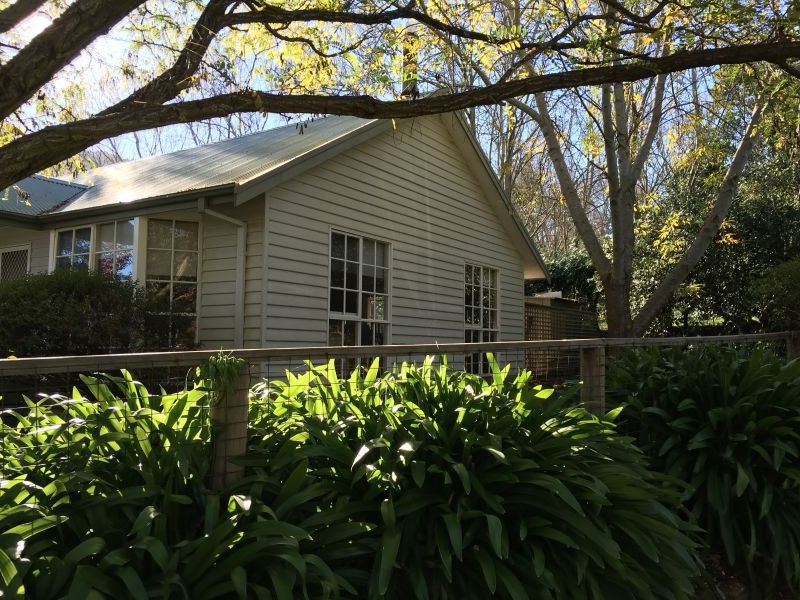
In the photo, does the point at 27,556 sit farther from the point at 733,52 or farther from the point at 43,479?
the point at 733,52

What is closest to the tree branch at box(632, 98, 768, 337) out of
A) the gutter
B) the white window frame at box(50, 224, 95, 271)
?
the gutter

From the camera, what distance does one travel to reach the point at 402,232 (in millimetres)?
10359

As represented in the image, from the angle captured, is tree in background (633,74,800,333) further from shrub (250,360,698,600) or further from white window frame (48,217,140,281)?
shrub (250,360,698,600)

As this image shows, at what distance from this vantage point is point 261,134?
12125mm

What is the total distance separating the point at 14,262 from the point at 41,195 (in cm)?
150

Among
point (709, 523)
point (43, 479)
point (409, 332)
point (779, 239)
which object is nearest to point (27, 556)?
point (43, 479)

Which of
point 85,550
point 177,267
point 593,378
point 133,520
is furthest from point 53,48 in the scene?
point 177,267

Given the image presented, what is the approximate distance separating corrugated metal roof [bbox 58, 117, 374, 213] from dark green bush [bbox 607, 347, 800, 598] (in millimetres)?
4890

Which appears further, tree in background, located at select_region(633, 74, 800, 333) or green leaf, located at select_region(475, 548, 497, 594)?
tree in background, located at select_region(633, 74, 800, 333)

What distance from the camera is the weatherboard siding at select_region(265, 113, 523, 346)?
8.15 metres

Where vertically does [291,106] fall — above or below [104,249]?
above

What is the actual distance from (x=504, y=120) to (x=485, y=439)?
73.6 ft

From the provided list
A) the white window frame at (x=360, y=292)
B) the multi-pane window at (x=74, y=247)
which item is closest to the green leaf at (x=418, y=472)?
the white window frame at (x=360, y=292)

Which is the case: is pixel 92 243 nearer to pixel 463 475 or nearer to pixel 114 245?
pixel 114 245
